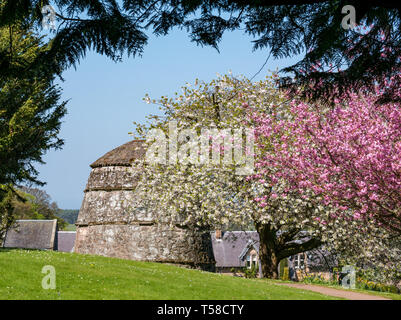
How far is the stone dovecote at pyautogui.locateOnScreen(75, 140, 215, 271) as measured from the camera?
2236cm

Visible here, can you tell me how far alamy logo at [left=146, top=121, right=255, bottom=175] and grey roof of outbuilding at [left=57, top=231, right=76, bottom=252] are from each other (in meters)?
40.3

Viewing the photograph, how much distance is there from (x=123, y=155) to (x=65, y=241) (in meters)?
37.3

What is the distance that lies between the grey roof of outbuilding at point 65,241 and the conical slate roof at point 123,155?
3505cm

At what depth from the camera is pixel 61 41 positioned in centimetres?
519

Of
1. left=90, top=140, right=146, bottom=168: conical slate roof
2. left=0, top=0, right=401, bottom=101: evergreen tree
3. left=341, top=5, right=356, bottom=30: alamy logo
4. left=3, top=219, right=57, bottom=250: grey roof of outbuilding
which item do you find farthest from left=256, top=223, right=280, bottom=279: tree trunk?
left=3, top=219, right=57, bottom=250: grey roof of outbuilding

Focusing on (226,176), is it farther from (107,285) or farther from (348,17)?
(348,17)

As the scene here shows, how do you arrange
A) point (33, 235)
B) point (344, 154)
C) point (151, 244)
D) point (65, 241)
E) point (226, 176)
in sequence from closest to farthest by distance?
point (344, 154)
point (226, 176)
point (151, 244)
point (33, 235)
point (65, 241)

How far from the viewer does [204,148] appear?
1916 centimetres

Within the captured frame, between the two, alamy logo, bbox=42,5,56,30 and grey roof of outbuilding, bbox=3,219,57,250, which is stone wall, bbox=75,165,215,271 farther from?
grey roof of outbuilding, bbox=3,219,57,250

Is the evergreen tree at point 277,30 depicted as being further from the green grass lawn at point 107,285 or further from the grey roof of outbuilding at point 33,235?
the grey roof of outbuilding at point 33,235

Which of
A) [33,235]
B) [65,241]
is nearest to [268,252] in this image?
[33,235]

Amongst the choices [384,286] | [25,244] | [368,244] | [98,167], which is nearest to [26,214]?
[25,244]

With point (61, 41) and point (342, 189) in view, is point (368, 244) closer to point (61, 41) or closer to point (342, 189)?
point (342, 189)

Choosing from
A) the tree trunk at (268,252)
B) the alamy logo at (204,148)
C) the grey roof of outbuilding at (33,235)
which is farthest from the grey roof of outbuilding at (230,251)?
the alamy logo at (204,148)
